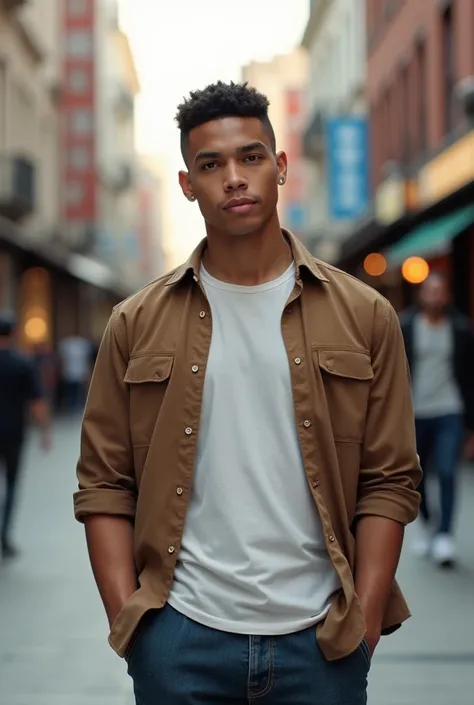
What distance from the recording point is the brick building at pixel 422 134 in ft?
61.1

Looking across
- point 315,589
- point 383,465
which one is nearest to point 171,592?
point 315,589

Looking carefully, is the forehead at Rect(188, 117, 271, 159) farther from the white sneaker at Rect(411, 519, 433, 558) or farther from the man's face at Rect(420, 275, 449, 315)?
the white sneaker at Rect(411, 519, 433, 558)

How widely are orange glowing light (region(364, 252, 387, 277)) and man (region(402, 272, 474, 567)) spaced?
19380 mm

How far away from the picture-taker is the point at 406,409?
264 centimetres

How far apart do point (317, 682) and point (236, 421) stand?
0.50m

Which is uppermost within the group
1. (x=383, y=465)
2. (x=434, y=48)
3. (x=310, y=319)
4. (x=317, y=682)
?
(x=434, y=48)

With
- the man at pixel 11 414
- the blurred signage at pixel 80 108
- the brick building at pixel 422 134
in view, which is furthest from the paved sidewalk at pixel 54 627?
the blurred signage at pixel 80 108

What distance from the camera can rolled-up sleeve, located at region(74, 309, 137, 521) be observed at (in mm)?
2641

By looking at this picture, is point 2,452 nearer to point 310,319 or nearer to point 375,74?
point 310,319

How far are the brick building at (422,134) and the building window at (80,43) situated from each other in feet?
80.5

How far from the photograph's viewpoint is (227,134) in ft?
8.51

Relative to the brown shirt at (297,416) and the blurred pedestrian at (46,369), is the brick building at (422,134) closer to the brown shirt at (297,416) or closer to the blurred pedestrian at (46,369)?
the blurred pedestrian at (46,369)

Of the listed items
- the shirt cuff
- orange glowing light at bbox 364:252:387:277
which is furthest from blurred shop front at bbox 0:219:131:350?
the shirt cuff

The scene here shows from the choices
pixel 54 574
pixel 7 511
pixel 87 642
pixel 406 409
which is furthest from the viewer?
pixel 7 511
